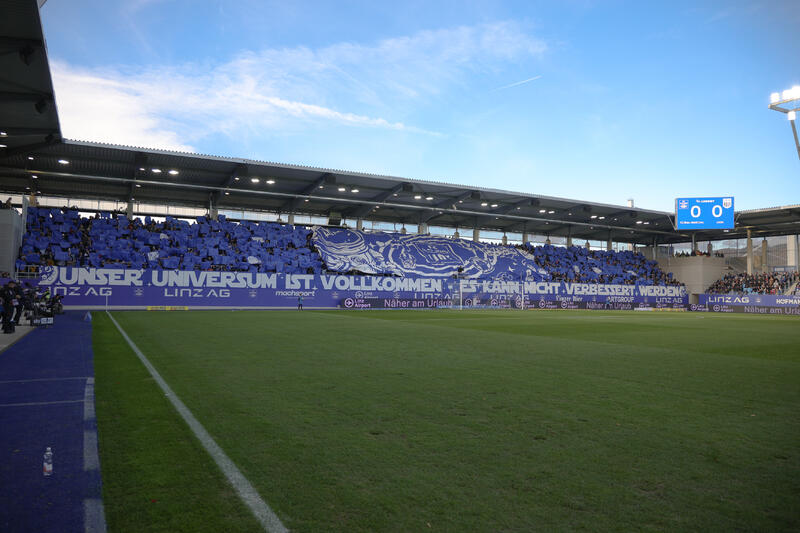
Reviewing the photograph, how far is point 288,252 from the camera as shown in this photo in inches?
1651

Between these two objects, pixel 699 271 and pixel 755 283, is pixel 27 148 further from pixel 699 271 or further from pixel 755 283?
pixel 755 283

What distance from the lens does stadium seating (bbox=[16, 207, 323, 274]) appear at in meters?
32.6

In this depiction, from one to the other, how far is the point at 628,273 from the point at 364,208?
3367 centimetres

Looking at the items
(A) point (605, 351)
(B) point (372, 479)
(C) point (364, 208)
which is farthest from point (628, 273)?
(B) point (372, 479)

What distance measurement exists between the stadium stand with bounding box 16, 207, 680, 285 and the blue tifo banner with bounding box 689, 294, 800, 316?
5.33 metres

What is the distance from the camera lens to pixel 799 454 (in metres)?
4.29

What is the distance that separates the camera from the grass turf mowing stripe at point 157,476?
2.89 metres

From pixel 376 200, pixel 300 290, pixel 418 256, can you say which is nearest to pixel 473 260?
pixel 418 256

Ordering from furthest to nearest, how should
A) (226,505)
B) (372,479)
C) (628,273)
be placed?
(628,273) < (372,479) < (226,505)

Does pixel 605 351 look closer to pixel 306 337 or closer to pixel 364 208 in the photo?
pixel 306 337

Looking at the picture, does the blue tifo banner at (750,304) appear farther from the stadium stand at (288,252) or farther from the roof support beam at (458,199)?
the roof support beam at (458,199)

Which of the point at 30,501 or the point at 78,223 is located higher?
the point at 78,223

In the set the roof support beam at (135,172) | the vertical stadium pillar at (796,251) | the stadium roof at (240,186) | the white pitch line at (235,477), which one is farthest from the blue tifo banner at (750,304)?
the roof support beam at (135,172)

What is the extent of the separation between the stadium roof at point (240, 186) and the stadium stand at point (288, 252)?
2803mm
